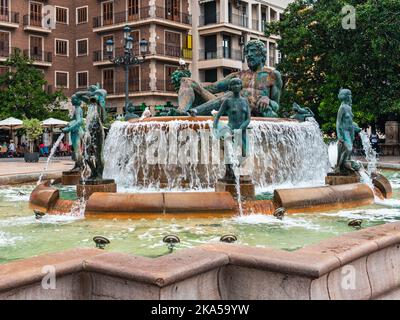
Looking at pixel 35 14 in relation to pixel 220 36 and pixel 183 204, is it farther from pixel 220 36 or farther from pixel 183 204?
pixel 183 204

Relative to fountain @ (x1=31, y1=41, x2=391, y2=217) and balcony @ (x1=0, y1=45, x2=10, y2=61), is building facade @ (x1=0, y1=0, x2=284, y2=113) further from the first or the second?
fountain @ (x1=31, y1=41, x2=391, y2=217)

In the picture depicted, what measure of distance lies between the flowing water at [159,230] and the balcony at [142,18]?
36.2 m

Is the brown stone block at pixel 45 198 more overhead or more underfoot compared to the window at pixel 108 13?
more underfoot

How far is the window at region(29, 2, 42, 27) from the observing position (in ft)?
144

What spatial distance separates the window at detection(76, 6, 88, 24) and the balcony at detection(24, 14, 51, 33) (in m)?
3.51

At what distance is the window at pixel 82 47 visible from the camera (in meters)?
46.9

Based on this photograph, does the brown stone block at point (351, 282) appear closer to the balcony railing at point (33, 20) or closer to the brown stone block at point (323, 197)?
the brown stone block at point (323, 197)

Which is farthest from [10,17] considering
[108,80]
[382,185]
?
[382,185]

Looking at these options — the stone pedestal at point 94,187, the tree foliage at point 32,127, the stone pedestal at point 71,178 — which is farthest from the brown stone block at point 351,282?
the tree foliage at point 32,127

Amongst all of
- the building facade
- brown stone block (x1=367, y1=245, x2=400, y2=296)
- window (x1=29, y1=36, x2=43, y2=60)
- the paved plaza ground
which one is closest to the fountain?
brown stone block (x1=367, y1=245, x2=400, y2=296)

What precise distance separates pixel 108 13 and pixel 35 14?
19.8 feet
